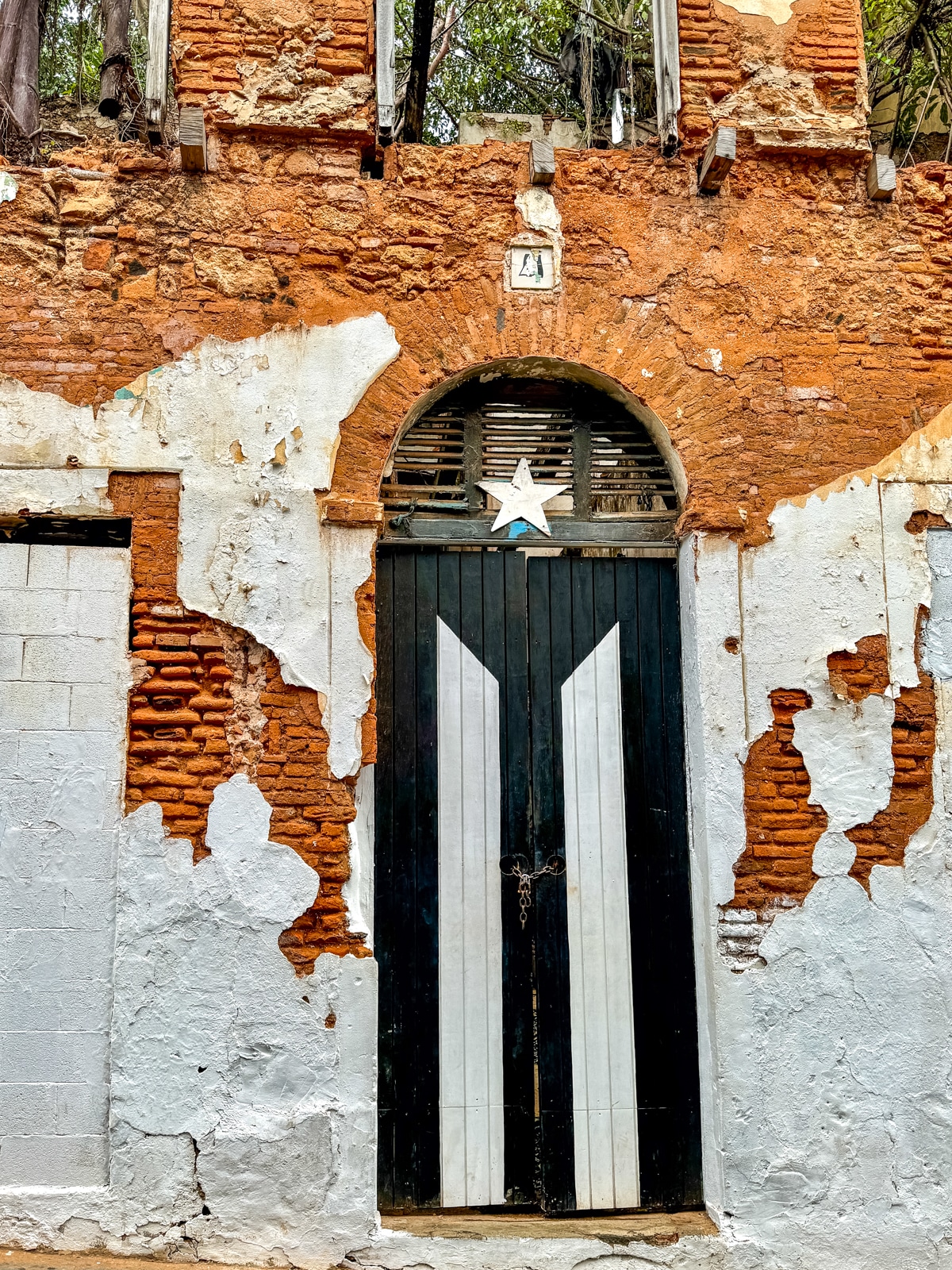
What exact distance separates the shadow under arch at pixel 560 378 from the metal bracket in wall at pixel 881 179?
4.85 feet

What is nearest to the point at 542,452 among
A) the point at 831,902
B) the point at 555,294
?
the point at 555,294

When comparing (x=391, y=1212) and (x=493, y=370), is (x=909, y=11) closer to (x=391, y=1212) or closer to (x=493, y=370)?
(x=493, y=370)

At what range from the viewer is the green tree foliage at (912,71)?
21.5 feet

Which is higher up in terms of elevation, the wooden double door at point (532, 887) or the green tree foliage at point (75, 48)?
the green tree foliage at point (75, 48)

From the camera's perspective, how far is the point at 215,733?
14.3 ft

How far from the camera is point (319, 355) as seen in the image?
462 centimetres

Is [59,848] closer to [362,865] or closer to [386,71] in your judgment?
[362,865]

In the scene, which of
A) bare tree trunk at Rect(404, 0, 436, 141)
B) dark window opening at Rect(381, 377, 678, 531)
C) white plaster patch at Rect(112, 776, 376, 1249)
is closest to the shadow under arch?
dark window opening at Rect(381, 377, 678, 531)

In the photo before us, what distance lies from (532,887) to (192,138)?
3.49 m

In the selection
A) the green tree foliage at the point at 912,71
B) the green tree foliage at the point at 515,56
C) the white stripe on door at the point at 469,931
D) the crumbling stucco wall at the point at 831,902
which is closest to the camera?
the crumbling stucco wall at the point at 831,902

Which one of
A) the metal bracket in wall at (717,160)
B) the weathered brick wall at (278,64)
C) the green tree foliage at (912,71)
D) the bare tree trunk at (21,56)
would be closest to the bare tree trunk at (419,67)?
the weathered brick wall at (278,64)

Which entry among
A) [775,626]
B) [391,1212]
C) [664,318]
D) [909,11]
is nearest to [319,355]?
[664,318]

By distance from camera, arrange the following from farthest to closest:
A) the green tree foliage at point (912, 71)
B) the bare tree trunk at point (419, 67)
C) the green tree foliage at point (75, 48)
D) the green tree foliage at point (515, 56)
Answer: the green tree foliage at point (515, 56) → the green tree foliage at point (75, 48) → the green tree foliage at point (912, 71) → the bare tree trunk at point (419, 67)

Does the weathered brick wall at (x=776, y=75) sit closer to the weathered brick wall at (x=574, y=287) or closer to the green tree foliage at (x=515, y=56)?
the weathered brick wall at (x=574, y=287)
